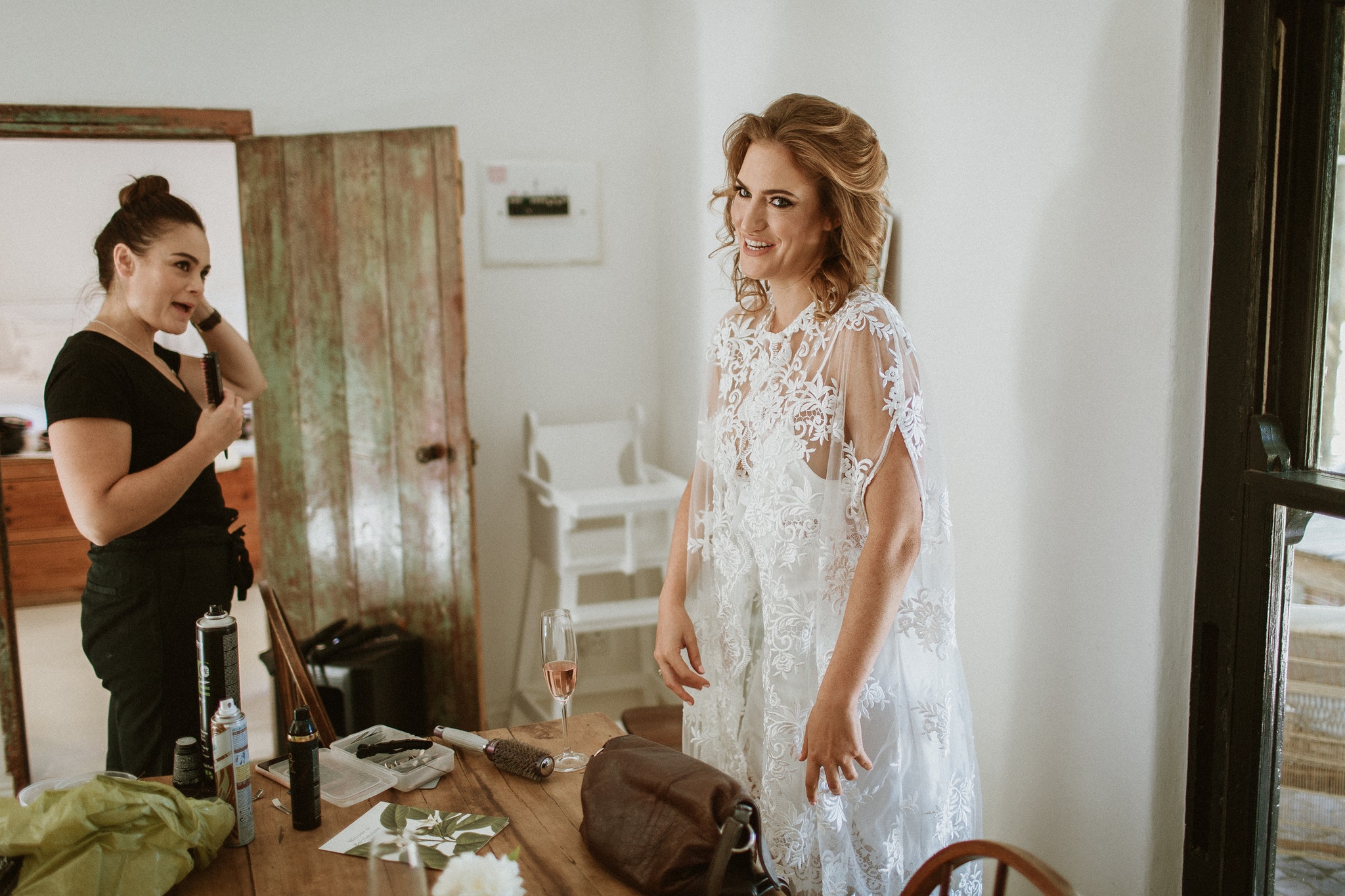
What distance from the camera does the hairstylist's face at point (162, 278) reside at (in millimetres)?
1883

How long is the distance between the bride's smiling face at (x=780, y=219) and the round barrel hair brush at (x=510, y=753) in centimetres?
81

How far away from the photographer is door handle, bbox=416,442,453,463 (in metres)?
3.13

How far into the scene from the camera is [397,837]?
1.20m

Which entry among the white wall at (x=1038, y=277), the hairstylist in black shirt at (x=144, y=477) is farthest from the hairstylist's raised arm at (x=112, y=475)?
the white wall at (x=1038, y=277)

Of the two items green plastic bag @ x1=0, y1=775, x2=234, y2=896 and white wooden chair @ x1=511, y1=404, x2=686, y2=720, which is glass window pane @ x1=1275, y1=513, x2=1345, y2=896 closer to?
green plastic bag @ x1=0, y1=775, x2=234, y2=896

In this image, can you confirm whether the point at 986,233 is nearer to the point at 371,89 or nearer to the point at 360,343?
the point at 360,343

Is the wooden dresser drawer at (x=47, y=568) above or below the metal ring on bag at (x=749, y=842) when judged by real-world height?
below

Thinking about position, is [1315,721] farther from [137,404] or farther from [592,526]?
[592,526]

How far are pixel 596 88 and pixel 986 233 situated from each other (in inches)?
86.6

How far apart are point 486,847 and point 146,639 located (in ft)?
3.29

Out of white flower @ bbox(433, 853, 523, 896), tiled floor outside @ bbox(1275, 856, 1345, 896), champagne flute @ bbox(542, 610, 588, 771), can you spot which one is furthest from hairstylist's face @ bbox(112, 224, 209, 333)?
tiled floor outside @ bbox(1275, 856, 1345, 896)

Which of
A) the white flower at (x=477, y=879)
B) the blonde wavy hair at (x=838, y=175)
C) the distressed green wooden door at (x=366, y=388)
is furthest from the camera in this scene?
the distressed green wooden door at (x=366, y=388)

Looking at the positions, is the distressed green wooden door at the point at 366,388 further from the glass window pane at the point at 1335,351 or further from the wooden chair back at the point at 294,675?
the glass window pane at the point at 1335,351

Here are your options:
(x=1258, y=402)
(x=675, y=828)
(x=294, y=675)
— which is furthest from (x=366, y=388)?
(x=1258, y=402)
